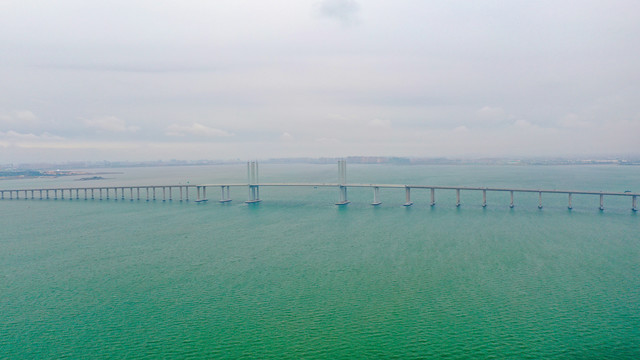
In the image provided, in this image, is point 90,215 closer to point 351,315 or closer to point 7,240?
point 7,240

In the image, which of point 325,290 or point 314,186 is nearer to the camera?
point 325,290

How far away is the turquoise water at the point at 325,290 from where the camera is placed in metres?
9.59

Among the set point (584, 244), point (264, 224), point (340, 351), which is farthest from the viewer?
Result: point (264, 224)

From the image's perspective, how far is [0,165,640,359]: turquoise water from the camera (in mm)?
9586

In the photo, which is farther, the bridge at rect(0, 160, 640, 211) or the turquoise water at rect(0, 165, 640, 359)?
the bridge at rect(0, 160, 640, 211)

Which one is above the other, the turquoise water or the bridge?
the bridge

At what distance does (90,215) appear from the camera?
97.8ft

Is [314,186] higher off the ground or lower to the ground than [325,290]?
higher

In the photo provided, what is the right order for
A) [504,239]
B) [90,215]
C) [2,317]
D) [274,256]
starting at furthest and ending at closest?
[90,215] → [504,239] → [274,256] → [2,317]

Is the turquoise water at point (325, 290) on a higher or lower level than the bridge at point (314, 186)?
lower

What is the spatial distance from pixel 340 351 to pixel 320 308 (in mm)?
2411

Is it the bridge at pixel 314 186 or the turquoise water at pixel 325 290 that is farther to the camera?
the bridge at pixel 314 186

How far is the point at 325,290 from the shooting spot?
513 inches

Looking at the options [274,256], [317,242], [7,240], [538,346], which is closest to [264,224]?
[317,242]
